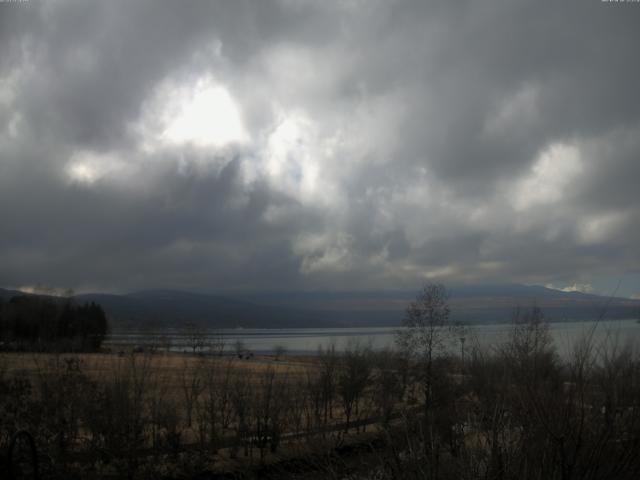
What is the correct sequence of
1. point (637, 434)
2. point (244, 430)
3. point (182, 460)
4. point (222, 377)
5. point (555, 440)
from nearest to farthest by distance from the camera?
1. point (555, 440)
2. point (637, 434)
3. point (182, 460)
4. point (244, 430)
5. point (222, 377)

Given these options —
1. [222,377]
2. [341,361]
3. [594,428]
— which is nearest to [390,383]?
[341,361]

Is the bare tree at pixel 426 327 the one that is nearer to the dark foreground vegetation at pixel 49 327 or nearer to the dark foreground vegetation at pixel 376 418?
the dark foreground vegetation at pixel 376 418

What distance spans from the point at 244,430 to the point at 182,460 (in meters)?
5.35

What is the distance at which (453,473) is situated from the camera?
340 inches

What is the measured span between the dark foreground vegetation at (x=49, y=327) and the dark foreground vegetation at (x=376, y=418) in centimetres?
99

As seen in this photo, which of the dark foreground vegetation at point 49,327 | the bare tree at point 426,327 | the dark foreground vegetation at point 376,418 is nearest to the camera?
the dark foreground vegetation at point 376,418

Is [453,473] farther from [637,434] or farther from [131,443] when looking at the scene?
[131,443]

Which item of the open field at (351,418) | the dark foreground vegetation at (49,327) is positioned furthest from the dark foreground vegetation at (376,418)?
the dark foreground vegetation at (49,327)

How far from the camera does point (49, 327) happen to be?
34.9 meters

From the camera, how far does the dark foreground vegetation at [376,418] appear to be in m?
8.72

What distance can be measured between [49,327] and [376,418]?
2111 centimetres

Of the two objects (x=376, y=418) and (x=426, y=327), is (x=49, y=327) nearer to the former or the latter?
(x=376, y=418)

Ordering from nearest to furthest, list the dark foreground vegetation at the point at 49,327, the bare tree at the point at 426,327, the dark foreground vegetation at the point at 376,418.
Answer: the dark foreground vegetation at the point at 376,418, the dark foreground vegetation at the point at 49,327, the bare tree at the point at 426,327

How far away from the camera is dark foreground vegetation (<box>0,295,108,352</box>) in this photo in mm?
25703
